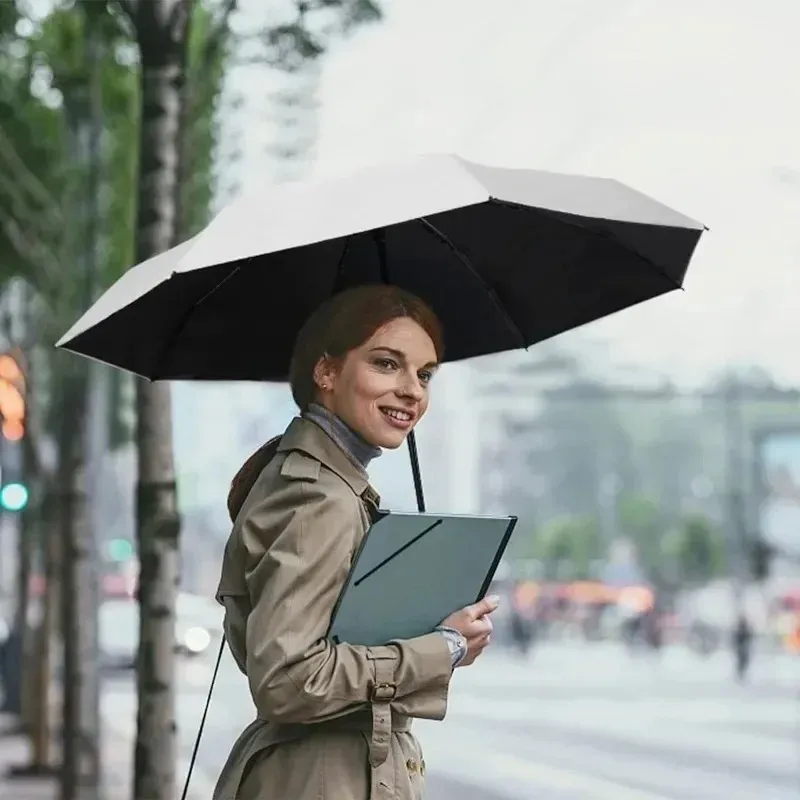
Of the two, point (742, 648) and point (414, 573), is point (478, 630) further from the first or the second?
point (742, 648)

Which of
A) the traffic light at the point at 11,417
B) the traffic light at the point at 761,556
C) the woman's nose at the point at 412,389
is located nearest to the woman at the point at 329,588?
the woman's nose at the point at 412,389

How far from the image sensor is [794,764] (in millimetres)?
19531

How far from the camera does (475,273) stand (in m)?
4.50

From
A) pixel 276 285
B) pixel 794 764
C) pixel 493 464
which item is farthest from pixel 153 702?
pixel 493 464

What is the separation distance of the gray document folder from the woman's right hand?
2 centimetres

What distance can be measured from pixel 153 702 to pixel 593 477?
102 metres

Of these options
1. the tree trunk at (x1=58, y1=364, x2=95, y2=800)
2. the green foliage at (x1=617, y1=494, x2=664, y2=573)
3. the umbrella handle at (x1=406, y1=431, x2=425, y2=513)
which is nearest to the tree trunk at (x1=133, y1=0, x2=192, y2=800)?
the umbrella handle at (x1=406, y1=431, x2=425, y2=513)

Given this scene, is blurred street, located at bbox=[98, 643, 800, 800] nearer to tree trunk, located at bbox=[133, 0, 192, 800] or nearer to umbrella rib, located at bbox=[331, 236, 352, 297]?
tree trunk, located at bbox=[133, 0, 192, 800]

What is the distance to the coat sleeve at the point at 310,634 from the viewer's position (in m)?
3.28

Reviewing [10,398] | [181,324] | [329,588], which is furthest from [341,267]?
[10,398]


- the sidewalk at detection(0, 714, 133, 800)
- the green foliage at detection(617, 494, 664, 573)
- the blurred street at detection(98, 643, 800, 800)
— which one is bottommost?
the blurred street at detection(98, 643, 800, 800)

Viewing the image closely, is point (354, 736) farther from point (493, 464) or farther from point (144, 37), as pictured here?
point (493, 464)

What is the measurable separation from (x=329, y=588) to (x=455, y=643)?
276mm

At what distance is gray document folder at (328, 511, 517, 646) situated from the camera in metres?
3.33
